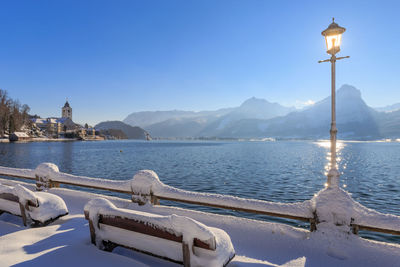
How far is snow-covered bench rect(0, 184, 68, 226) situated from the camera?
17.3 feet

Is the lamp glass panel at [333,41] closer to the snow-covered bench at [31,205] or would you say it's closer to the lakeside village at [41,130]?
the snow-covered bench at [31,205]

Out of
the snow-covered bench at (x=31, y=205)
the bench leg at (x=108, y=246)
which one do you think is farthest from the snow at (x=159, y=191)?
the bench leg at (x=108, y=246)

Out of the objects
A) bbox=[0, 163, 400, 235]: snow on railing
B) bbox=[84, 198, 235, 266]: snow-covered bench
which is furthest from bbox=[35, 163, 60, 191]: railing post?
bbox=[84, 198, 235, 266]: snow-covered bench

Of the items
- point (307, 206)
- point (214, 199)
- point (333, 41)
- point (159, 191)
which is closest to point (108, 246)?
point (159, 191)

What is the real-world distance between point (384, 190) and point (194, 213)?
828 inches

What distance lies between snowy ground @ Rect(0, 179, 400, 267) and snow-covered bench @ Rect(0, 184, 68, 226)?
0.86ft

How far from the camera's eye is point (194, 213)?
6.55 metres

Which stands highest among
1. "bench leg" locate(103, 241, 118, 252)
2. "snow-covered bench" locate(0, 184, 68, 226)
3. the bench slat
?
the bench slat

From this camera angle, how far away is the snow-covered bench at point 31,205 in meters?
5.27

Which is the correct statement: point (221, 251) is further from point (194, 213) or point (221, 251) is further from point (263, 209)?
point (194, 213)

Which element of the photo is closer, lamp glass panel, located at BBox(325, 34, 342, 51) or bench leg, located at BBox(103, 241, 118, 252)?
bench leg, located at BBox(103, 241, 118, 252)

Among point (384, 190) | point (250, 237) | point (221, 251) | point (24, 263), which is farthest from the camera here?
point (384, 190)

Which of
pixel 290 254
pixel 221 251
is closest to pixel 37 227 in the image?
pixel 221 251

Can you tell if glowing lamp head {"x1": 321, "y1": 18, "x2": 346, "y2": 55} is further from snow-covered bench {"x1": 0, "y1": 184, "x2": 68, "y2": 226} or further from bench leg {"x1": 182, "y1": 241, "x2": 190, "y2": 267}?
snow-covered bench {"x1": 0, "y1": 184, "x2": 68, "y2": 226}
